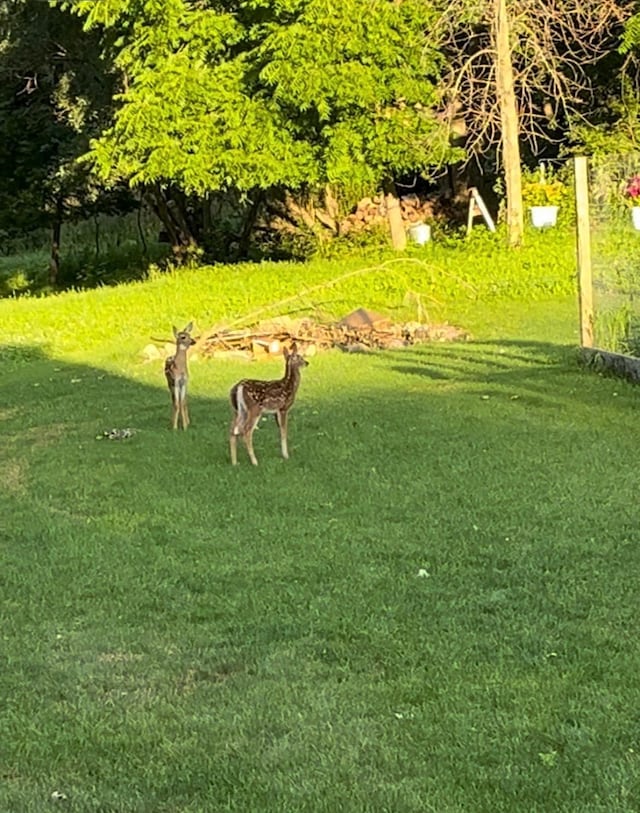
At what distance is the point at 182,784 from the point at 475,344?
10.2 metres

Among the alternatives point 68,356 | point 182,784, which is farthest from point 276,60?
point 182,784

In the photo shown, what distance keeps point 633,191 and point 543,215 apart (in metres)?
11.0

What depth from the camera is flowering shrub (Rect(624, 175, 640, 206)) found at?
953 centimetres

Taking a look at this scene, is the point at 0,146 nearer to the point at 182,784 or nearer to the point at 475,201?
the point at 475,201

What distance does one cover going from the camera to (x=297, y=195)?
2752cm

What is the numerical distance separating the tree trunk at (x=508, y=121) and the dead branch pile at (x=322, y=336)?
578 centimetres

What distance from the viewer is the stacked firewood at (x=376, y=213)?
26922mm

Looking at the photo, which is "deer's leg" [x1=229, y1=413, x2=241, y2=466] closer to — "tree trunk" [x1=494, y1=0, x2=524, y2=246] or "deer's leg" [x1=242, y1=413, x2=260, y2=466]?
"deer's leg" [x1=242, y1=413, x2=260, y2=466]

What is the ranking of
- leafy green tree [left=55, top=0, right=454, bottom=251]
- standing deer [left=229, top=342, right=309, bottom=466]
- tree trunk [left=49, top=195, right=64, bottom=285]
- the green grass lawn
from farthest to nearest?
tree trunk [left=49, top=195, right=64, bottom=285]
leafy green tree [left=55, top=0, right=454, bottom=251]
standing deer [left=229, top=342, right=309, bottom=466]
the green grass lawn

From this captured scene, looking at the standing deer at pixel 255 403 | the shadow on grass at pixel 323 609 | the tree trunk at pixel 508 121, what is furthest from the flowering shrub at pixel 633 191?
the tree trunk at pixel 508 121

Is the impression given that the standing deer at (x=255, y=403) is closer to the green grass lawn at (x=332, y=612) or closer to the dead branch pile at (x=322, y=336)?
the green grass lawn at (x=332, y=612)

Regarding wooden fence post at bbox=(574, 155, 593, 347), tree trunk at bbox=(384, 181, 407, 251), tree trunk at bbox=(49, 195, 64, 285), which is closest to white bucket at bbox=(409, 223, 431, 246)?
tree trunk at bbox=(384, 181, 407, 251)

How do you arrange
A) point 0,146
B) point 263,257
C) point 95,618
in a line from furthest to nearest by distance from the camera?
point 0,146
point 263,257
point 95,618

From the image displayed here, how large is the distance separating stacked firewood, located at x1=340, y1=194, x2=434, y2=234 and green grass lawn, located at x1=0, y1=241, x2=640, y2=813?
17987 millimetres
